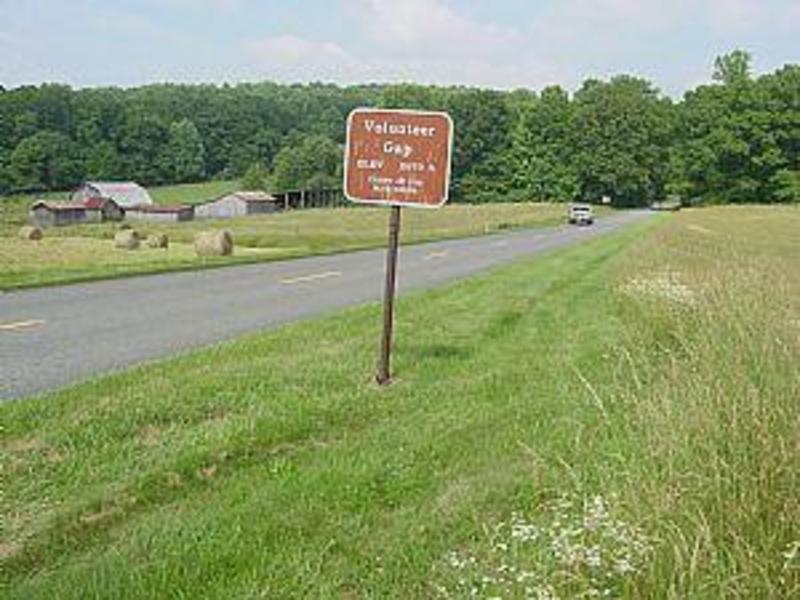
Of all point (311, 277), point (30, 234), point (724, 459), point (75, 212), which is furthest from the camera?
point (75, 212)

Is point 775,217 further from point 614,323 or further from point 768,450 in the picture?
point 768,450

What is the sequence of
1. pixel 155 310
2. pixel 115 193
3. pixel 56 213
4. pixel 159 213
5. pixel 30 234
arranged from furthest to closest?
1. pixel 115 193
2. pixel 159 213
3. pixel 56 213
4. pixel 30 234
5. pixel 155 310

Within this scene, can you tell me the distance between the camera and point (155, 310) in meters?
14.6

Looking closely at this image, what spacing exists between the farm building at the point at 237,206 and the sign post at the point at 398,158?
367 feet

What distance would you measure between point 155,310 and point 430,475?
9.62 meters

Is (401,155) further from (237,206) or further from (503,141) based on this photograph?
(503,141)

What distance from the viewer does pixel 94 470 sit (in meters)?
5.75

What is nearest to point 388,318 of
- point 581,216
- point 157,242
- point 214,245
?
point 214,245

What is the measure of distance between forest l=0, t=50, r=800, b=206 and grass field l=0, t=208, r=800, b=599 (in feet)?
336

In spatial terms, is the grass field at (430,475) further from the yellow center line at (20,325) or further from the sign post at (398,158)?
the yellow center line at (20,325)

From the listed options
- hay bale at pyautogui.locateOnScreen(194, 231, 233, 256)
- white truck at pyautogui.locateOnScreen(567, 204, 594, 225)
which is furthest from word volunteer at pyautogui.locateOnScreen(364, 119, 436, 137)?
white truck at pyautogui.locateOnScreen(567, 204, 594, 225)

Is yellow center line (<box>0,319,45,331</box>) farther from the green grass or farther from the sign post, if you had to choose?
the green grass

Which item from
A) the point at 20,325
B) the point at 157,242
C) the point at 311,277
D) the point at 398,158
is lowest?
the point at 157,242

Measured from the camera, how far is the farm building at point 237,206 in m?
122
